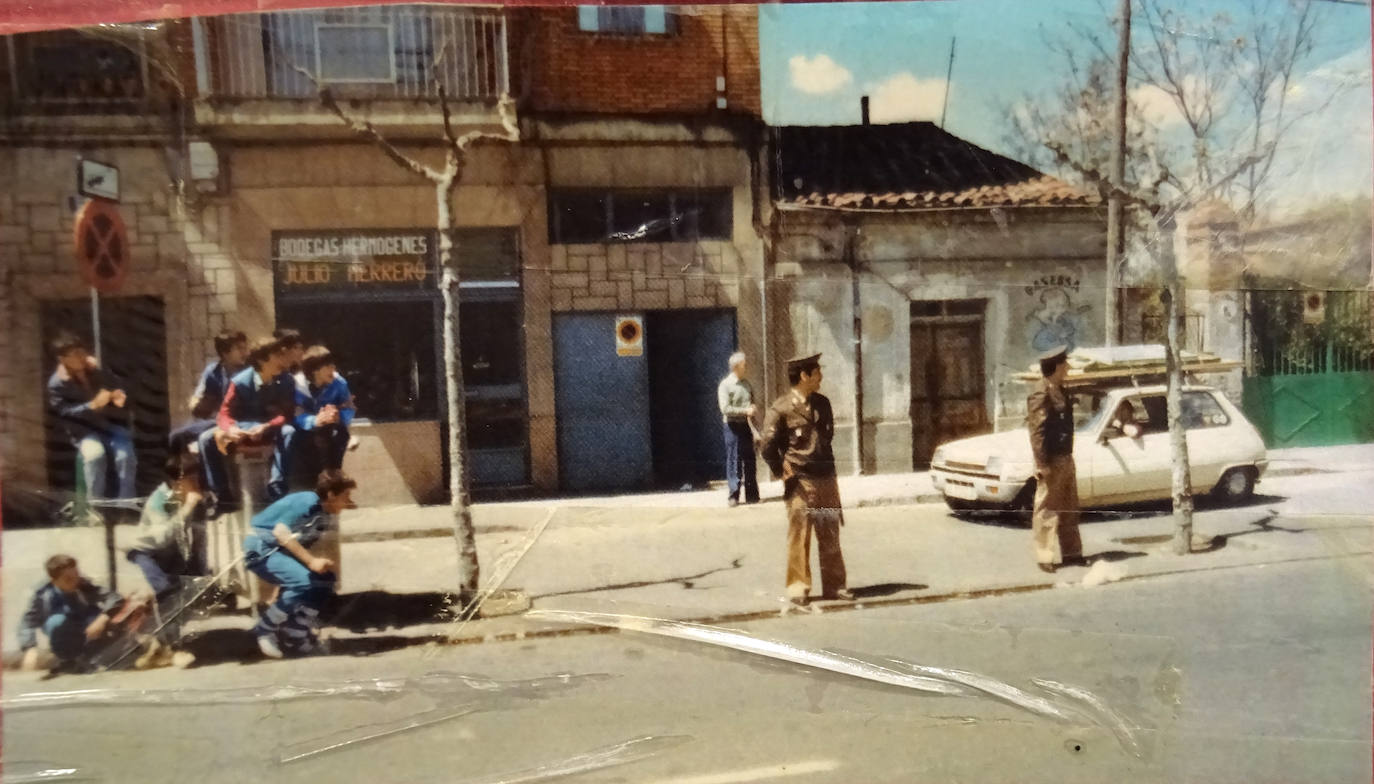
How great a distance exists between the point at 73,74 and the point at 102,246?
0.65m

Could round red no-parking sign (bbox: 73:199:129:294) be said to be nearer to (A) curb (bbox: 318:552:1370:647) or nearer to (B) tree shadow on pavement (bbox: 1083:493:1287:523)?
(A) curb (bbox: 318:552:1370:647)

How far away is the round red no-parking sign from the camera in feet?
11.6

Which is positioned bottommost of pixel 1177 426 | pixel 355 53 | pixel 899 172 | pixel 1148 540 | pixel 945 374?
pixel 1148 540

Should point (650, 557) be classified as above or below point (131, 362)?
below

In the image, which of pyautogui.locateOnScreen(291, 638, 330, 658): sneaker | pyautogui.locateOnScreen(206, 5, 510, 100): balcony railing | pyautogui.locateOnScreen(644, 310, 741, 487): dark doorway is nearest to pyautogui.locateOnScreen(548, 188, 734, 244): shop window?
pyautogui.locateOnScreen(644, 310, 741, 487): dark doorway

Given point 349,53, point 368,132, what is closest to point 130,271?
point 368,132

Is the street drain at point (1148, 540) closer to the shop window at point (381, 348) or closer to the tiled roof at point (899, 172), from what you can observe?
the tiled roof at point (899, 172)

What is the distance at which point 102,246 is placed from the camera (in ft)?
11.7

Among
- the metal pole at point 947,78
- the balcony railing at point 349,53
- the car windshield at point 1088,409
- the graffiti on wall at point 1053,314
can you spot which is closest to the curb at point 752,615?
the car windshield at point 1088,409

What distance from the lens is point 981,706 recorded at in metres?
3.83

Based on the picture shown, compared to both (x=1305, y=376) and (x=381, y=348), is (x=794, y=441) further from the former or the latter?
(x=1305, y=376)

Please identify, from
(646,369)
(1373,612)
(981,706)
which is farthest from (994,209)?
(1373,612)

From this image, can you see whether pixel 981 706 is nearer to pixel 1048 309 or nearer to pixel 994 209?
pixel 1048 309

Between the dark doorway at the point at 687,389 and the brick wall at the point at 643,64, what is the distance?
0.83 meters
